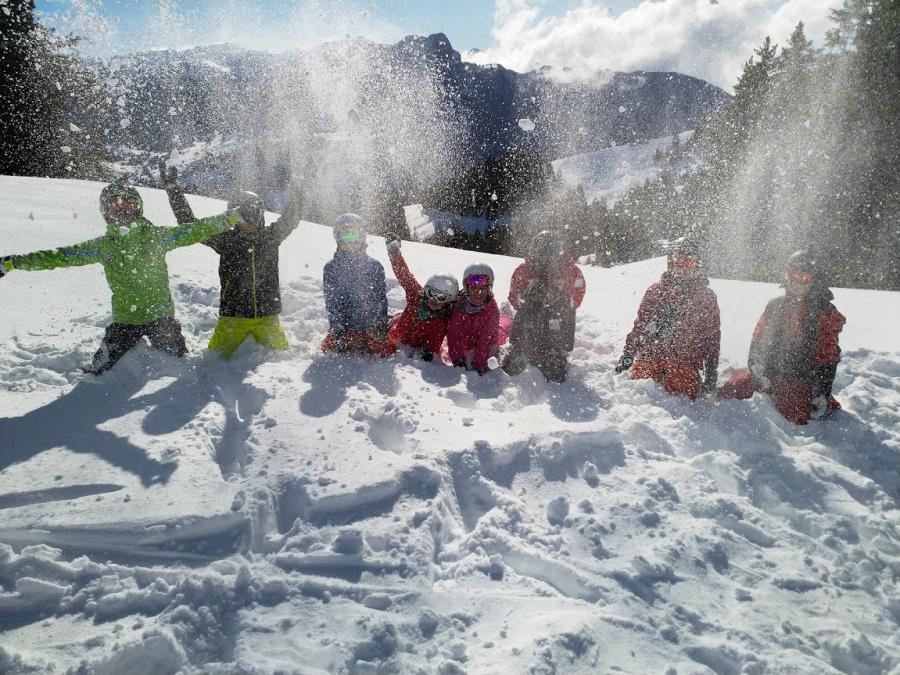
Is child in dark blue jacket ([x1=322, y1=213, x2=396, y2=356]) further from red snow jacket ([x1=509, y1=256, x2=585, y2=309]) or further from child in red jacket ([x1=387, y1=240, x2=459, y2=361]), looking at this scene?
red snow jacket ([x1=509, y1=256, x2=585, y2=309])

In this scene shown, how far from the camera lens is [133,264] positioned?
4473mm

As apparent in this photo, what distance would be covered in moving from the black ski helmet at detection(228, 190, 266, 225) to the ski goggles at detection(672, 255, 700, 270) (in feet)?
11.9

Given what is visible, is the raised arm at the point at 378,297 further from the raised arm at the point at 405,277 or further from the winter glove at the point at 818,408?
the winter glove at the point at 818,408

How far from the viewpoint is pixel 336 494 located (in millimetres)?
2889

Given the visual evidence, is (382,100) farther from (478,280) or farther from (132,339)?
(132,339)

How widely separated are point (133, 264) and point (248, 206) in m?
1.04

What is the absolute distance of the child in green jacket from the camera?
4359 millimetres

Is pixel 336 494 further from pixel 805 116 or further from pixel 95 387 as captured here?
pixel 805 116

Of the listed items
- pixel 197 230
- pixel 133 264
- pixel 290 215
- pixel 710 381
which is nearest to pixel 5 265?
pixel 133 264

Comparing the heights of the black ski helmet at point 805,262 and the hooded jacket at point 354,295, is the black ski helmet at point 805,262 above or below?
above

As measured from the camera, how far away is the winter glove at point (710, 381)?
14.8 feet

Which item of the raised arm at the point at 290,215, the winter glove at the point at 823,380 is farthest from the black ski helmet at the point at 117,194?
the winter glove at the point at 823,380

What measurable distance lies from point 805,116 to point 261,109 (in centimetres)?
5561

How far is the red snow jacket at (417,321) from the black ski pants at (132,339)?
6.04ft
